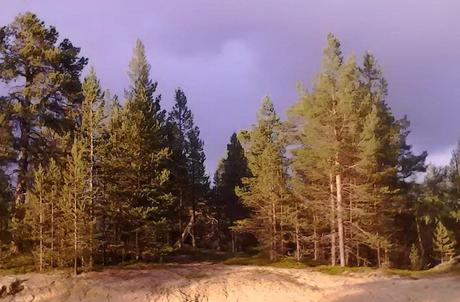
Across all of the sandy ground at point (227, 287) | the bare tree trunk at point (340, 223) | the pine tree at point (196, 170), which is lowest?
the sandy ground at point (227, 287)

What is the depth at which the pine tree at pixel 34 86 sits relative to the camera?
37.3 m

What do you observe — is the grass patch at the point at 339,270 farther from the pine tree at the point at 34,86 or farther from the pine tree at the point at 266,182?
the pine tree at the point at 34,86

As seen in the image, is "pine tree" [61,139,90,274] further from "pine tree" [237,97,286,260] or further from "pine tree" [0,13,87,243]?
"pine tree" [237,97,286,260]

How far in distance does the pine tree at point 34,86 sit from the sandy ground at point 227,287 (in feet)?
35.7

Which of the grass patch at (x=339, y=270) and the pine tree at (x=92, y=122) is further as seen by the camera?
the pine tree at (x=92, y=122)

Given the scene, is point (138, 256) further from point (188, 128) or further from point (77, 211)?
point (188, 128)

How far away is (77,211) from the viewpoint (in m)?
30.9

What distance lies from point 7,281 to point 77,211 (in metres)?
5.17

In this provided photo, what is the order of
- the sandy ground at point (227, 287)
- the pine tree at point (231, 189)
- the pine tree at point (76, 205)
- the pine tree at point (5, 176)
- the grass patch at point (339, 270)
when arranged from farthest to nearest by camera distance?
the pine tree at point (231, 189), the pine tree at point (5, 176), the grass patch at point (339, 270), the pine tree at point (76, 205), the sandy ground at point (227, 287)

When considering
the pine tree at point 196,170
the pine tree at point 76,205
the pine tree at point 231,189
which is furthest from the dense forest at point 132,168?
the pine tree at point 231,189

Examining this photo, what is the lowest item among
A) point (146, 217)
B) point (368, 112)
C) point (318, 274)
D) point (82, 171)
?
point (318, 274)

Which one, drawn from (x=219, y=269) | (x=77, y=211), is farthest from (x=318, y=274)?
(x=77, y=211)

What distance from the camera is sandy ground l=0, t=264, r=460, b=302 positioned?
88.4ft

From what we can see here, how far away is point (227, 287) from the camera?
2934 centimetres
